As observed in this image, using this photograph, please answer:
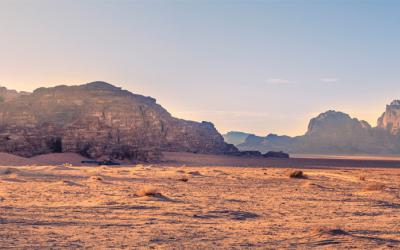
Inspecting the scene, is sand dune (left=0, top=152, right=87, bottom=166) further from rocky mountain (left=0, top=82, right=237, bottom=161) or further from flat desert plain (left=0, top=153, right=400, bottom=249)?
flat desert plain (left=0, top=153, right=400, bottom=249)

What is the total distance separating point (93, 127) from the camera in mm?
67625

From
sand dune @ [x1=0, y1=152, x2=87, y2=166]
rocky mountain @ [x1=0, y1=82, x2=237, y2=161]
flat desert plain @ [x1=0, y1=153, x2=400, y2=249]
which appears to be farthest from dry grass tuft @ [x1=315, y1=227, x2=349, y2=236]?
rocky mountain @ [x1=0, y1=82, x2=237, y2=161]

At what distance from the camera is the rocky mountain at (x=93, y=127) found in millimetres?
61000

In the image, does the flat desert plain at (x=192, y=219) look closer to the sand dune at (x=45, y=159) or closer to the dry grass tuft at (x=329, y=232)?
the dry grass tuft at (x=329, y=232)

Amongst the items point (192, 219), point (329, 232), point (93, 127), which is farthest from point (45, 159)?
point (329, 232)

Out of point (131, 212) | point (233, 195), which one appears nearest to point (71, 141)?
point (233, 195)

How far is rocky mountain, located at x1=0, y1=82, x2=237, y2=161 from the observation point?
200ft

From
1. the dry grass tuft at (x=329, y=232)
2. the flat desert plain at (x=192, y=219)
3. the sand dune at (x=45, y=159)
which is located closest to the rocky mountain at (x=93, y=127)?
the sand dune at (x=45, y=159)

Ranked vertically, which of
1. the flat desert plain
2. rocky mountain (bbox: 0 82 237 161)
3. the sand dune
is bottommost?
the flat desert plain

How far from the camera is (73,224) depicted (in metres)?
11.9

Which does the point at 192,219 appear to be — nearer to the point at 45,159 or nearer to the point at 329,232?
the point at 329,232

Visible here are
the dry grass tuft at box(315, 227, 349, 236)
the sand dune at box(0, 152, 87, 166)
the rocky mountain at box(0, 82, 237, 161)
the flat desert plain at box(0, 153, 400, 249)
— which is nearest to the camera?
the flat desert plain at box(0, 153, 400, 249)

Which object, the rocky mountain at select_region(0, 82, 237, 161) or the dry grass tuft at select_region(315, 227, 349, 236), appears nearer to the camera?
the dry grass tuft at select_region(315, 227, 349, 236)

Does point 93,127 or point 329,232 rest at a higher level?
point 93,127
